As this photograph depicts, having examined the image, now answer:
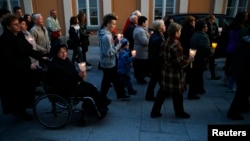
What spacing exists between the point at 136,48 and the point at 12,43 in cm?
268

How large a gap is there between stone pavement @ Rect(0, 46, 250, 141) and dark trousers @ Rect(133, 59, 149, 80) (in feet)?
3.15

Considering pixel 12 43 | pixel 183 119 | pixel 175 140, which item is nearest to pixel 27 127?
pixel 12 43

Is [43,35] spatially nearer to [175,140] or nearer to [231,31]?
Answer: [175,140]

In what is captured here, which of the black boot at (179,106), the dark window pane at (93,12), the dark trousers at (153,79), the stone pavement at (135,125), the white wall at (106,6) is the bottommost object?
the stone pavement at (135,125)

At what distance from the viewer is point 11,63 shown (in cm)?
360

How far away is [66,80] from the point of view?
3.54 meters

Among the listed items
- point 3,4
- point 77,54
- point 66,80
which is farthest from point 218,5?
point 3,4

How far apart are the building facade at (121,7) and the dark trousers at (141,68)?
5.70 metres

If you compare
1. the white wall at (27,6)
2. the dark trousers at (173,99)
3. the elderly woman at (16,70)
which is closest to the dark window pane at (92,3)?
the white wall at (27,6)

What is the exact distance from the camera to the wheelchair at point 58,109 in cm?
356

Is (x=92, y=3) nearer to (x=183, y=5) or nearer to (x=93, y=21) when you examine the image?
(x=93, y=21)

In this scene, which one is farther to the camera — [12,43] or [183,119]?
[183,119]

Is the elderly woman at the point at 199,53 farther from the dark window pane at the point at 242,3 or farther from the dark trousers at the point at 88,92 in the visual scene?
the dark window pane at the point at 242,3

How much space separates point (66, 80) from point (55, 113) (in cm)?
69
